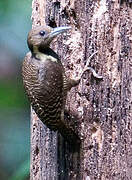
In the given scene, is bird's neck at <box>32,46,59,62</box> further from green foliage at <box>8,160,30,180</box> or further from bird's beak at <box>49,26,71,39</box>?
green foliage at <box>8,160,30,180</box>

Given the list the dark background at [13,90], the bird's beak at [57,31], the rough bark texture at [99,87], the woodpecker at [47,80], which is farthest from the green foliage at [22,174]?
the bird's beak at [57,31]

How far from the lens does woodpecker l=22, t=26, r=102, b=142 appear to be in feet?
9.91

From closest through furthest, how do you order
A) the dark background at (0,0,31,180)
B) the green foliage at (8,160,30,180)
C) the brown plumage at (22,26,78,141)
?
the brown plumage at (22,26,78,141) < the green foliage at (8,160,30,180) < the dark background at (0,0,31,180)

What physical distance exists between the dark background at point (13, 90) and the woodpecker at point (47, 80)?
1.50 m

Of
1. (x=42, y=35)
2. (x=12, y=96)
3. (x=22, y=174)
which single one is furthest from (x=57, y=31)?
(x=12, y=96)

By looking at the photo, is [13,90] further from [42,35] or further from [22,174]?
[42,35]

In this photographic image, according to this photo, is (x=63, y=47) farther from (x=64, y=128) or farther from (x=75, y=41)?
(x=64, y=128)

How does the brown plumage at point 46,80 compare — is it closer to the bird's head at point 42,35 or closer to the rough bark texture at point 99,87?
the bird's head at point 42,35

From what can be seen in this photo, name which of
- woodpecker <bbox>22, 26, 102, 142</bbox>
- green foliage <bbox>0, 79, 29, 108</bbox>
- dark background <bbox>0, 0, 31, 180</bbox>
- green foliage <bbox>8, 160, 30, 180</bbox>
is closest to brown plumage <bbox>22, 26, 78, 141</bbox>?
woodpecker <bbox>22, 26, 102, 142</bbox>

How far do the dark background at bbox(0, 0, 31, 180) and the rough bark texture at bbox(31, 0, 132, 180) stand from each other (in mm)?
1405

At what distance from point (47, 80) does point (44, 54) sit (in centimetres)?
14

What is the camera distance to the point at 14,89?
4789mm

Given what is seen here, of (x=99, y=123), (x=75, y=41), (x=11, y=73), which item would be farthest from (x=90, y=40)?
(x=11, y=73)

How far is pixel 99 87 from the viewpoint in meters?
3.10
